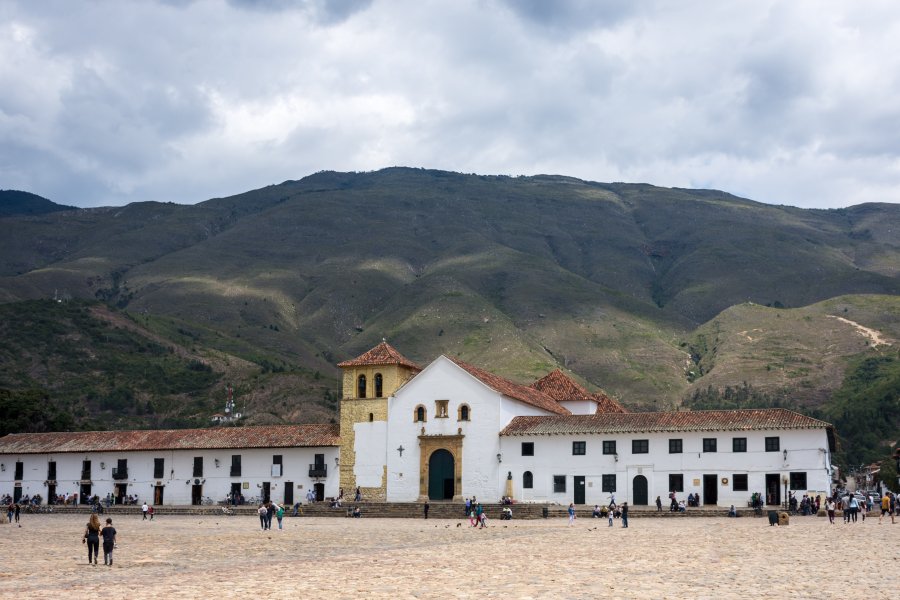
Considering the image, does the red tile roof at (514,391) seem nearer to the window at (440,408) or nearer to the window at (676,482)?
the window at (440,408)

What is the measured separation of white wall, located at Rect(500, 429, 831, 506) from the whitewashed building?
11.6 m

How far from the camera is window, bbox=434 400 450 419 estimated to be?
55.7 metres

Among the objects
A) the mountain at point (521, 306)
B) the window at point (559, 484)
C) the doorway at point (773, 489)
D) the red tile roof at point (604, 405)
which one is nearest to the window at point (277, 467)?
the window at point (559, 484)

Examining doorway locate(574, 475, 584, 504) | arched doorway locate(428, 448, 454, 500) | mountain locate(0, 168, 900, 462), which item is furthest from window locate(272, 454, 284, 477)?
mountain locate(0, 168, 900, 462)

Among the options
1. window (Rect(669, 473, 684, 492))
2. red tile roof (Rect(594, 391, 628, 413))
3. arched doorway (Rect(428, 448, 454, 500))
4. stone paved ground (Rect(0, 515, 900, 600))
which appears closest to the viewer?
stone paved ground (Rect(0, 515, 900, 600))

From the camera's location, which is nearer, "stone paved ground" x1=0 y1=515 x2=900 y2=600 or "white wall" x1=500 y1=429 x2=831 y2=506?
"stone paved ground" x1=0 y1=515 x2=900 y2=600

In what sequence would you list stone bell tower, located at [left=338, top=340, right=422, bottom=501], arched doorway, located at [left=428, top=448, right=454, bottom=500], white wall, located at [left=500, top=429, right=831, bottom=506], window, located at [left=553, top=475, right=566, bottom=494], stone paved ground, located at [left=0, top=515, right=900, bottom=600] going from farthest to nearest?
stone bell tower, located at [left=338, top=340, right=422, bottom=501] < arched doorway, located at [left=428, top=448, right=454, bottom=500] < window, located at [left=553, top=475, right=566, bottom=494] < white wall, located at [left=500, top=429, right=831, bottom=506] < stone paved ground, located at [left=0, top=515, right=900, bottom=600]

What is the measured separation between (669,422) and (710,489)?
146 inches

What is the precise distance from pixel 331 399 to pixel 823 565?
69025 mm

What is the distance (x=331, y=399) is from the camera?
89750 mm

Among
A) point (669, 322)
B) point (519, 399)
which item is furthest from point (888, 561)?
point (669, 322)

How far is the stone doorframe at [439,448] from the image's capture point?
180 ft

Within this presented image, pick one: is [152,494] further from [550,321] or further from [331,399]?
[550,321]

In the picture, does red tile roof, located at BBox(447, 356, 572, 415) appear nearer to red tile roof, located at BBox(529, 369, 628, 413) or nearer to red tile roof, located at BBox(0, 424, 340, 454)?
red tile roof, located at BBox(529, 369, 628, 413)
